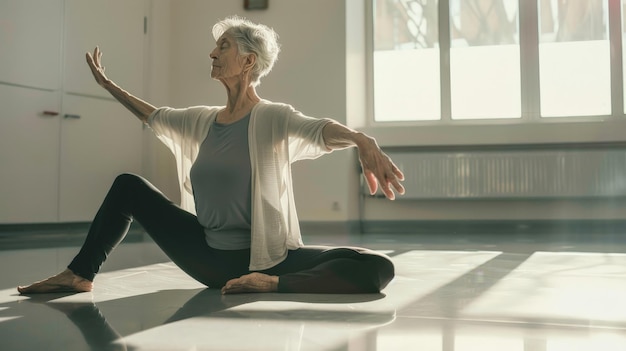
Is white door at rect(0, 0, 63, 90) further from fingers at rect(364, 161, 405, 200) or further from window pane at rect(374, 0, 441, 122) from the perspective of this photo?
fingers at rect(364, 161, 405, 200)

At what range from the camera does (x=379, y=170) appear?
5.82 ft

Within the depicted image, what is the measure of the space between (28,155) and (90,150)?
693mm

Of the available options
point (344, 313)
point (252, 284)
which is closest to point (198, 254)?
point (252, 284)

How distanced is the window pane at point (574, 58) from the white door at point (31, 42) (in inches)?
173

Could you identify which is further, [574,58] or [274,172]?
[574,58]

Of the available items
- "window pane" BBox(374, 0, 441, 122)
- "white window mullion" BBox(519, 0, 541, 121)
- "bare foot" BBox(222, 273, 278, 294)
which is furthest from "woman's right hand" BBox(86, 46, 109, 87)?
"white window mullion" BBox(519, 0, 541, 121)

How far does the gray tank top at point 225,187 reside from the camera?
2234 millimetres

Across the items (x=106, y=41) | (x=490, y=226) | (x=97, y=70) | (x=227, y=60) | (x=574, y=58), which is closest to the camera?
(x=227, y=60)

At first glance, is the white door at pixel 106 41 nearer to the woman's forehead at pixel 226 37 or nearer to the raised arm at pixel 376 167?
the woman's forehead at pixel 226 37

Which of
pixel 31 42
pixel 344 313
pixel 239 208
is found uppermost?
pixel 31 42

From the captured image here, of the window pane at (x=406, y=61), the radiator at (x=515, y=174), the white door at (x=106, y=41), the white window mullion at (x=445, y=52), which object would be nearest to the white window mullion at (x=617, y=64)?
the radiator at (x=515, y=174)

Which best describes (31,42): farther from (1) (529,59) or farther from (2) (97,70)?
(1) (529,59)

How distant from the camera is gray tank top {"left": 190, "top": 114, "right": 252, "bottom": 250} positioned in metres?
2.23

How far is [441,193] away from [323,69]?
161cm
